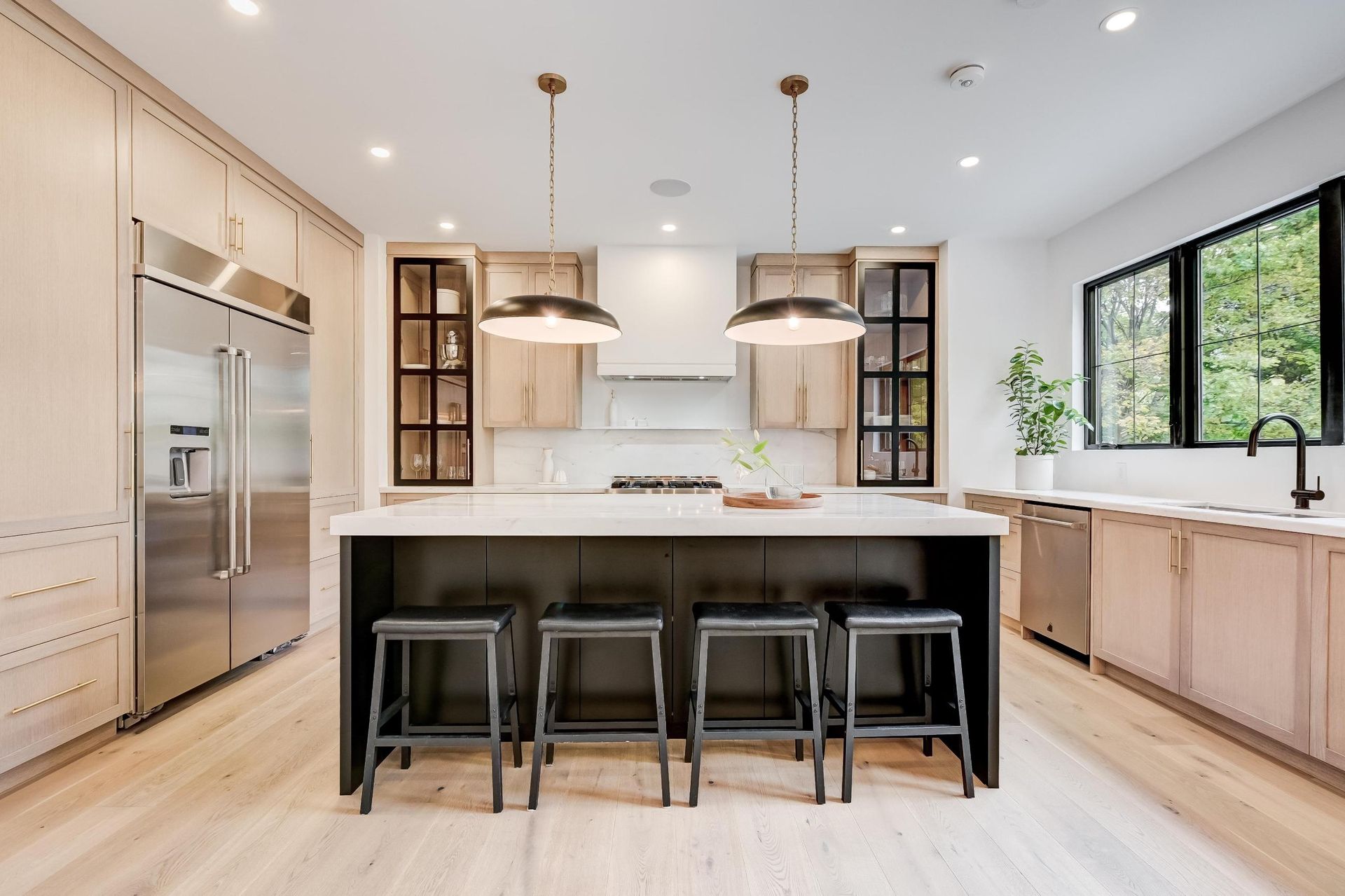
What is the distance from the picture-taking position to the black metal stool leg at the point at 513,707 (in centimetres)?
209

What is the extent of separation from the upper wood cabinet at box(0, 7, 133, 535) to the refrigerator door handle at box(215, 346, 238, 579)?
453 millimetres

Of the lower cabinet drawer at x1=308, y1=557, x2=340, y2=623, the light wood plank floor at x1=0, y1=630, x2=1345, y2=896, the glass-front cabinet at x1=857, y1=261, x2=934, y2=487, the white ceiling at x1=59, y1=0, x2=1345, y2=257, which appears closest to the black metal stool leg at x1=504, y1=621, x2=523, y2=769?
the light wood plank floor at x1=0, y1=630, x2=1345, y2=896

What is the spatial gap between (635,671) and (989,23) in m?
2.72

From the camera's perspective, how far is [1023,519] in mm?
3572

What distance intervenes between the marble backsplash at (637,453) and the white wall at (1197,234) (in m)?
1.76

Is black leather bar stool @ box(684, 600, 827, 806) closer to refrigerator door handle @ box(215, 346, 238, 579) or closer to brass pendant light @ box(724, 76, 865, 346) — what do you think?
brass pendant light @ box(724, 76, 865, 346)

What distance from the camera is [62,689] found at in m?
2.12

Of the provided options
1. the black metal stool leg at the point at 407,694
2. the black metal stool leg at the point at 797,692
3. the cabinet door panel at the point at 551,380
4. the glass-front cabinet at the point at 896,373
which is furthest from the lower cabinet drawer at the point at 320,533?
the glass-front cabinet at the point at 896,373

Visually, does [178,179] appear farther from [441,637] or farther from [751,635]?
[751,635]

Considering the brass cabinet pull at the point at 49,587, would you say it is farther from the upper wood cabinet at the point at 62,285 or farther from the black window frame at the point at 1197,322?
the black window frame at the point at 1197,322

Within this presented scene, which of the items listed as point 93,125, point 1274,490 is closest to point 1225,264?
point 1274,490

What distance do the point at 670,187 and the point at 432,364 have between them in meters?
2.29

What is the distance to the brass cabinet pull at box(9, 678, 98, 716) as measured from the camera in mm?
1977

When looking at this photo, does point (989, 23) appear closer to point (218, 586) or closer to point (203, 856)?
point (203, 856)
